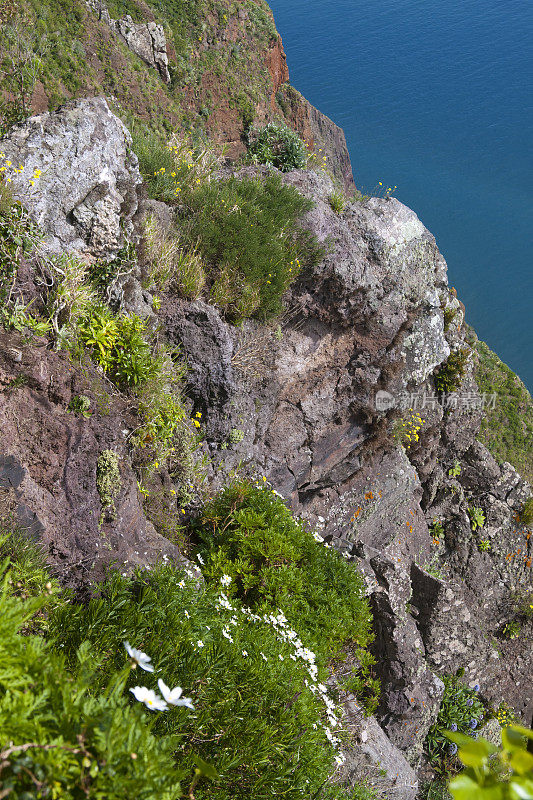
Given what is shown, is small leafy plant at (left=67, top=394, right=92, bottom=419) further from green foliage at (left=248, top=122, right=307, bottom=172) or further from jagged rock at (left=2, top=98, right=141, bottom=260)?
green foliage at (left=248, top=122, right=307, bottom=172)

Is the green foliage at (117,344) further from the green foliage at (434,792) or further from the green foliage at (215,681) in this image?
the green foliage at (434,792)

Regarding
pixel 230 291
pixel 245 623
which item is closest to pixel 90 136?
pixel 230 291

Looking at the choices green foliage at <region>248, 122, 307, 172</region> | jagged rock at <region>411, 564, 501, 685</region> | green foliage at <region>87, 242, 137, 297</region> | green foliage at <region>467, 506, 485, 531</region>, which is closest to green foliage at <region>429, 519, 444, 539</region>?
green foliage at <region>467, 506, 485, 531</region>

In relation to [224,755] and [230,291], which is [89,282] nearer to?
[230,291]

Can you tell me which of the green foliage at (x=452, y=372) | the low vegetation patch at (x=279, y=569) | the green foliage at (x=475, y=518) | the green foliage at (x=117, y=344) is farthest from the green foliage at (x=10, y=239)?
the green foliage at (x=475, y=518)

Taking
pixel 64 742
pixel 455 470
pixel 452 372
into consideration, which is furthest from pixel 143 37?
pixel 64 742

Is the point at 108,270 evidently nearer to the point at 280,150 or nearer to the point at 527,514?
the point at 280,150
